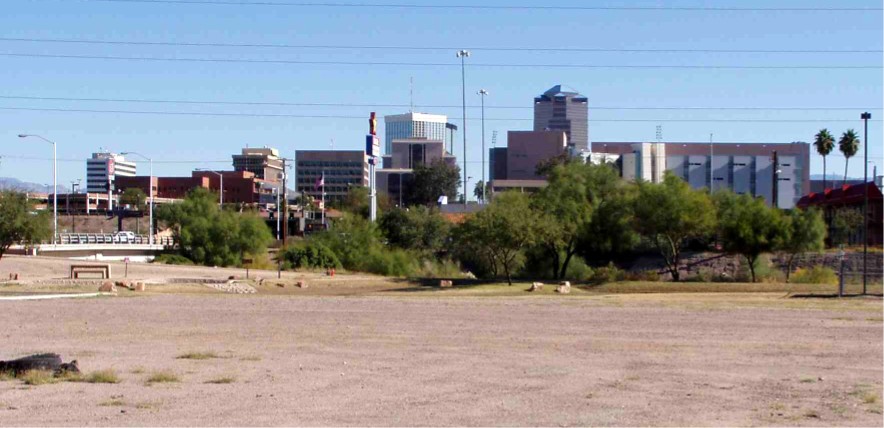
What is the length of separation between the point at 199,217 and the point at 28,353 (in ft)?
224

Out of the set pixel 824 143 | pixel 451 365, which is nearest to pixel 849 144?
pixel 824 143

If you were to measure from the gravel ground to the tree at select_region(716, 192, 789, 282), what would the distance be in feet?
97.4

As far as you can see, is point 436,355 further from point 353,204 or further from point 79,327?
point 353,204

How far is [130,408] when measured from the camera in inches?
620

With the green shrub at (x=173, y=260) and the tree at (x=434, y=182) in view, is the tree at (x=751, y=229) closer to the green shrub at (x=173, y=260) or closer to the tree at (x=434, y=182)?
the green shrub at (x=173, y=260)

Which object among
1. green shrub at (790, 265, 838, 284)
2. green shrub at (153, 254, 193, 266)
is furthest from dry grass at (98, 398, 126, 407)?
green shrub at (153, 254, 193, 266)

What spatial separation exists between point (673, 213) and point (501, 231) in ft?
37.8

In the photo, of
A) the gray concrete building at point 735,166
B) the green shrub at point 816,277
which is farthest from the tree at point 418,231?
the gray concrete building at point 735,166

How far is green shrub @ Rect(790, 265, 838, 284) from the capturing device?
63.7 metres

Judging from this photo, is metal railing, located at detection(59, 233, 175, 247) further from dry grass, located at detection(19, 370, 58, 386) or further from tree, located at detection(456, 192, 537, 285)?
dry grass, located at detection(19, 370, 58, 386)

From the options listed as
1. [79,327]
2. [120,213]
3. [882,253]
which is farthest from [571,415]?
[120,213]

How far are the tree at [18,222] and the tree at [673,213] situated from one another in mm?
40022

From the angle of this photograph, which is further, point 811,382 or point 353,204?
point 353,204

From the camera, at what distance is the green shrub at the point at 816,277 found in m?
63.7
